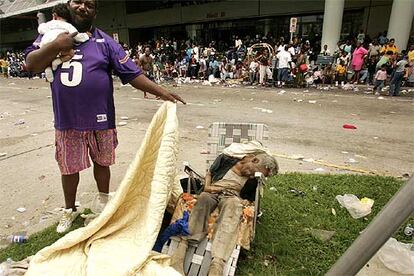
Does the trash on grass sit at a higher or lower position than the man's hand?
lower

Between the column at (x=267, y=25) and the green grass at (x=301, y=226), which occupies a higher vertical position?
the column at (x=267, y=25)

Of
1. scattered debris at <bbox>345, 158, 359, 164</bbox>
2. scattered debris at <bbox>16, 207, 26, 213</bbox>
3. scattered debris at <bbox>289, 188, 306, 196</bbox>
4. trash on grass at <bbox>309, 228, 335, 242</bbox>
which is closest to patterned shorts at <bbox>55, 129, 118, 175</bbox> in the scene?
scattered debris at <bbox>16, 207, 26, 213</bbox>

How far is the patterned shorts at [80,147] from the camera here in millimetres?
2738

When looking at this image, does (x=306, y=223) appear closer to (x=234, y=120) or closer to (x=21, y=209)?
(x=21, y=209)

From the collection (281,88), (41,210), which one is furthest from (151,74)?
(41,210)

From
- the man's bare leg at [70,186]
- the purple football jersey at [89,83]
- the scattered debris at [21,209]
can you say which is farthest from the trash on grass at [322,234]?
the scattered debris at [21,209]

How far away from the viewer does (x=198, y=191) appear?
3215 millimetres

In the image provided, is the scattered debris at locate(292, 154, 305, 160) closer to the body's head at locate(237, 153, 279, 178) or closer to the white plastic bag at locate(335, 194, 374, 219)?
the white plastic bag at locate(335, 194, 374, 219)

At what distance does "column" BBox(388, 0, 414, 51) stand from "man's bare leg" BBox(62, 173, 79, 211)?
559 inches

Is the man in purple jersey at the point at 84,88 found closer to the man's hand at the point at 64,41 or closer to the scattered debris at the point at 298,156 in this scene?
the man's hand at the point at 64,41

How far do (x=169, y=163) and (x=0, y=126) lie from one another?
6529 millimetres

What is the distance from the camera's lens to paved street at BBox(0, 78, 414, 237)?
13.2 feet

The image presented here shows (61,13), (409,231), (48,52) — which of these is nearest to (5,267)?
(48,52)

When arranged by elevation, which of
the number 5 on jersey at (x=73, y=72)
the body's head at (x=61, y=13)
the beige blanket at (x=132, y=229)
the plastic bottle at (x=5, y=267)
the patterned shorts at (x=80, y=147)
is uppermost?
the body's head at (x=61, y=13)
